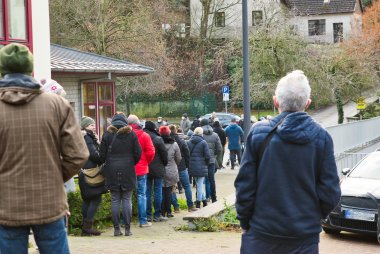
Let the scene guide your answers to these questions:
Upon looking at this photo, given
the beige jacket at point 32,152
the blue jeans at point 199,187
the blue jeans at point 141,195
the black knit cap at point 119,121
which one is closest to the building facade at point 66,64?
the blue jeans at point 199,187

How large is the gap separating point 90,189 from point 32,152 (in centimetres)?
701

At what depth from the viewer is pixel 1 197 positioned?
414cm

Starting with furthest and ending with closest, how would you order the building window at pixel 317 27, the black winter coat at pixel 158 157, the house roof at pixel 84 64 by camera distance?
the building window at pixel 317 27 → the house roof at pixel 84 64 → the black winter coat at pixel 158 157

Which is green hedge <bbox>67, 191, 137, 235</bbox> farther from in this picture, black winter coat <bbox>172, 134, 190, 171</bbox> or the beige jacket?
the beige jacket

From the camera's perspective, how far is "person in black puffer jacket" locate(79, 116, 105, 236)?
10.7m

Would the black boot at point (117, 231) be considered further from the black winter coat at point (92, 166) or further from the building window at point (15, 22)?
the building window at point (15, 22)

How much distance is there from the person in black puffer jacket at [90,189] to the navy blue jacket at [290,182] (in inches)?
245

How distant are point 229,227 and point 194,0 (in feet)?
165

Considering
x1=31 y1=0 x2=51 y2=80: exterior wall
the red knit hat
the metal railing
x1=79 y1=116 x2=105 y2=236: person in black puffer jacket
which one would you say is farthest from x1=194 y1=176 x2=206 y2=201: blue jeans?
the metal railing

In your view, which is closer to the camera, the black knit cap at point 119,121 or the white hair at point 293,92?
the white hair at point 293,92

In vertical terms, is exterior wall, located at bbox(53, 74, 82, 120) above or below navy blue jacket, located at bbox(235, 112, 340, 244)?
above

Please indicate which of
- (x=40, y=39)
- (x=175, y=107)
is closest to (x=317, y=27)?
(x=175, y=107)

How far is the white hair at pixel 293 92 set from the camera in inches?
182

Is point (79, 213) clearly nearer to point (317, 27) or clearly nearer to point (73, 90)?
point (73, 90)
